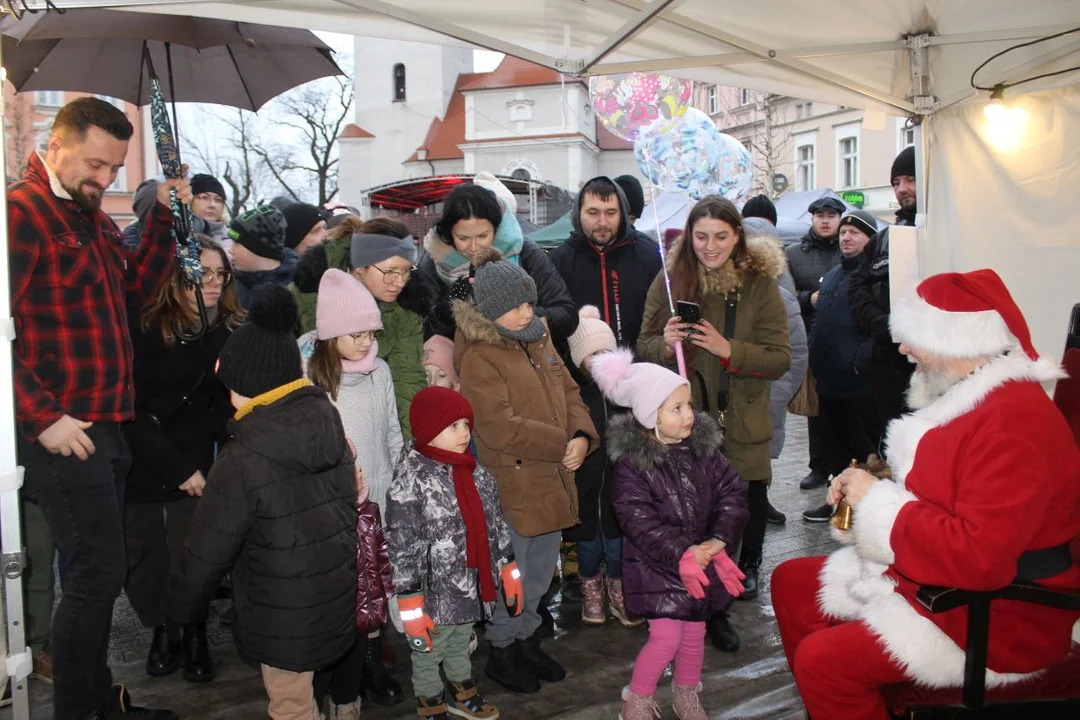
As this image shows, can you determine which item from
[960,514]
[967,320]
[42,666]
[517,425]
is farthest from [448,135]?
[960,514]

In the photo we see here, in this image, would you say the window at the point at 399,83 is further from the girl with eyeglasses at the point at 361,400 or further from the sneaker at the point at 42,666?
the sneaker at the point at 42,666

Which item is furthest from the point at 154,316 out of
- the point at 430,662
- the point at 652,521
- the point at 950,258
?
the point at 950,258

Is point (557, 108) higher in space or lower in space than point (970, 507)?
higher

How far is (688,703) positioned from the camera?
338 centimetres

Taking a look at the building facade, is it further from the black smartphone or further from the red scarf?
the red scarf

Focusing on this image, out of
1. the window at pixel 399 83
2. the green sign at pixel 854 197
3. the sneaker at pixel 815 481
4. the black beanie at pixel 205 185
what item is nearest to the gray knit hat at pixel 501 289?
the black beanie at pixel 205 185

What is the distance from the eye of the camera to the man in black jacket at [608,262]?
4.57 metres

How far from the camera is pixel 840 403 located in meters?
6.07

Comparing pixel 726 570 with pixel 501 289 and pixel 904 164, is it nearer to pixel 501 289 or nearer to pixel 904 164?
pixel 501 289

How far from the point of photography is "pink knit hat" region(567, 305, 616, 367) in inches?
169

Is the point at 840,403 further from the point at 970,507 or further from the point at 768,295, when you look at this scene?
the point at 970,507

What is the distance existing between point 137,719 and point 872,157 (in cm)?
2975

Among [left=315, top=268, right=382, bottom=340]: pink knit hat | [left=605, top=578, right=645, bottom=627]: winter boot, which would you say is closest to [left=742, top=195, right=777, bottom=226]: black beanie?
[left=605, top=578, right=645, bottom=627]: winter boot

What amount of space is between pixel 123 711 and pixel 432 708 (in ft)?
3.86
